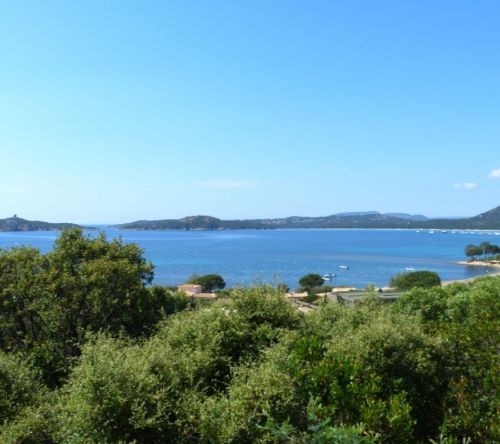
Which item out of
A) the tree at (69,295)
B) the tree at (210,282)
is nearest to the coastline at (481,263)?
the tree at (210,282)

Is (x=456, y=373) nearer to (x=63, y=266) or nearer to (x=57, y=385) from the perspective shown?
(x=57, y=385)

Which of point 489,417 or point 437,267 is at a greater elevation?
point 489,417

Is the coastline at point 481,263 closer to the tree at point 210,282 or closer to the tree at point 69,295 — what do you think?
the tree at point 210,282

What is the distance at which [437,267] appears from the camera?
345ft

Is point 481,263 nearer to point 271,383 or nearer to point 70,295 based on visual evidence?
point 70,295

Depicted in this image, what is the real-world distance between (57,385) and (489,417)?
1144 cm

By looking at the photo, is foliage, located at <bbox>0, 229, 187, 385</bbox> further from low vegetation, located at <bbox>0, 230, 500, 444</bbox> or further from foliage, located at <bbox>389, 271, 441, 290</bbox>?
foliage, located at <bbox>389, 271, 441, 290</bbox>

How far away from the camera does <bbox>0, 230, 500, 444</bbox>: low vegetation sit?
23.4 feet

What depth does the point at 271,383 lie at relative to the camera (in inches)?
301

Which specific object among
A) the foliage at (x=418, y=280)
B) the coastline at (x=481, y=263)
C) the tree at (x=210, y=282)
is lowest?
the coastline at (x=481, y=263)

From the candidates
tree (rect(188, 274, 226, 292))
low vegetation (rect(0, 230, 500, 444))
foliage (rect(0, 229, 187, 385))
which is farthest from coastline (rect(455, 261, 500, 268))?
low vegetation (rect(0, 230, 500, 444))

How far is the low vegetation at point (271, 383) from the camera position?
7121 mm

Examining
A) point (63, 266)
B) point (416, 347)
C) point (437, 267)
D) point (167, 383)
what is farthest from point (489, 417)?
point (437, 267)

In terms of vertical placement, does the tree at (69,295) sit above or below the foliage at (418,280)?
above
